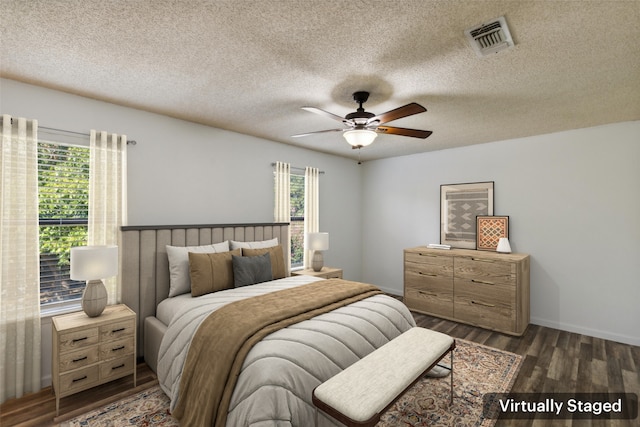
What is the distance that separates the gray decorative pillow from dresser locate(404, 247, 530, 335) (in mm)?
2285

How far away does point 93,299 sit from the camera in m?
2.45

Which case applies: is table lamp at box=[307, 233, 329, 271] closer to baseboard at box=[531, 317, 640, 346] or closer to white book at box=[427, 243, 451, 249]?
white book at box=[427, 243, 451, 249]

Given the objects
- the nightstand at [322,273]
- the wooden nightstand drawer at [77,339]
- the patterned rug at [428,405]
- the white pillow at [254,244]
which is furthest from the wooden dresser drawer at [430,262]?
the wooden nightstand drawer at [77,339]

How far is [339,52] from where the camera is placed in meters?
2.00

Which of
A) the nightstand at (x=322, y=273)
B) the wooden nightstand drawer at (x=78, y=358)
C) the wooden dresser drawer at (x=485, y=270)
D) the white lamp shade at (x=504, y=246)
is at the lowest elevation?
the wooden nightstand drawer at (x=78, y=358)

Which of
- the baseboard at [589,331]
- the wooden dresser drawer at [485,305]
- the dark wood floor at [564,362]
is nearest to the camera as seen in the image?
the dark wood floor at [564,362]

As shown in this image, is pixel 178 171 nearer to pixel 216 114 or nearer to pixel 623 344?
pixel 216 114

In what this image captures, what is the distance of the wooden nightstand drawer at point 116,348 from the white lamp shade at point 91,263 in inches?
21.8

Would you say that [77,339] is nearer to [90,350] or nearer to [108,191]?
[90,350]

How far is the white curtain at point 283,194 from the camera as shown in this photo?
172 inches

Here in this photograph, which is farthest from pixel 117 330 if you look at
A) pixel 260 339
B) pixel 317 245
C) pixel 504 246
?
pixel 504 246

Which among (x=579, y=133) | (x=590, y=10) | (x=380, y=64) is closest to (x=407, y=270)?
(x=579, y=133)

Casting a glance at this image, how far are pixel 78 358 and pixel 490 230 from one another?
484 centimetres

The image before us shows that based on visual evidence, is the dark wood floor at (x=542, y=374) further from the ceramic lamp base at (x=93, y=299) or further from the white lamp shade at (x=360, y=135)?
the white lamp shade at (x=360, y=135)
